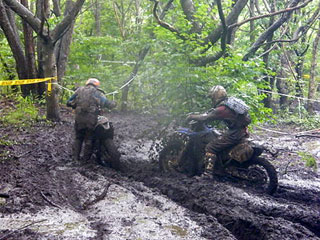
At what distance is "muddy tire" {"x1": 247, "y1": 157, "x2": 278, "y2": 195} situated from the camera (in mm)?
6891

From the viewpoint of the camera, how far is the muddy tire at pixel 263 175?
689 cm

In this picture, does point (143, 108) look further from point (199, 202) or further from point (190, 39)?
point (199, 202)

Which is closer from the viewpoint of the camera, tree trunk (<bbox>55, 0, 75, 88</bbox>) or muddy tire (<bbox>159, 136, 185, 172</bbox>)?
muddy tire (<bbox>159, 136, 185, 172</bbox>)

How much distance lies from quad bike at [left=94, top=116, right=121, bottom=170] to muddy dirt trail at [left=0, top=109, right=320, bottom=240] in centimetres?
24

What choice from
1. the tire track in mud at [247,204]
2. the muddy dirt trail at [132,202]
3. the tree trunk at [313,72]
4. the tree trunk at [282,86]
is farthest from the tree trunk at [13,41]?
the tree trunk at [282,86]

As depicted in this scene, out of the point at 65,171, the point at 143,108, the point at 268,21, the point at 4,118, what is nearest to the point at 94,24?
the point at 143,108

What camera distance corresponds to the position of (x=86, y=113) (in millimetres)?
8109

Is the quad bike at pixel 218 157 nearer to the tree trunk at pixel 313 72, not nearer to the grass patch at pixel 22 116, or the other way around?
the grass patch at pixel 22 116

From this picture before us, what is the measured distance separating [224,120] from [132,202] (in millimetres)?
2585

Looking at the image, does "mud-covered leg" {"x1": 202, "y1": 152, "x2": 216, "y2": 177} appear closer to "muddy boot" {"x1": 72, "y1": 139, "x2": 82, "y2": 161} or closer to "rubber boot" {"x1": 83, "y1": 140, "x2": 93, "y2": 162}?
"rubber boot" {"x1": 83, "y1": 140, "x2": 93, "y2": 162}

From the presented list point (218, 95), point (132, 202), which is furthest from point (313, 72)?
point (132, 202)

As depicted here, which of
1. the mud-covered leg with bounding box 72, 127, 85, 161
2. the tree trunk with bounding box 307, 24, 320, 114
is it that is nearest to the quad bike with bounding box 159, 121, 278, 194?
the mud-covered leg with bounding box 72, 127, 85, 161

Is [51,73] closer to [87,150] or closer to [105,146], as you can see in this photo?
[87,150]

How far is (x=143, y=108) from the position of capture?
18188 mm
